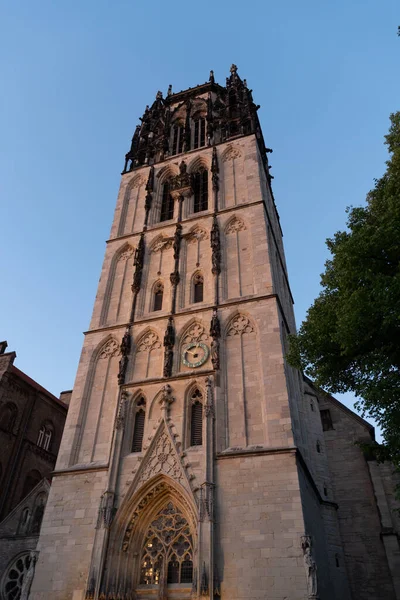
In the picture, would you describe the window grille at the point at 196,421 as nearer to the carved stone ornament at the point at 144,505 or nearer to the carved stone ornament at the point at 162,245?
the carved stone ornament at the point at 144,505

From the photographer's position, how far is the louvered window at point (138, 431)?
14.8 metres

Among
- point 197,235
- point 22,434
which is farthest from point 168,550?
point 197,235

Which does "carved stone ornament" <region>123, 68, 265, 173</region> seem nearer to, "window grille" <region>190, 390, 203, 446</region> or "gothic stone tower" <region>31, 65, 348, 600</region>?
"gothic stone tower" <region>31, 65, 348, 600</region>

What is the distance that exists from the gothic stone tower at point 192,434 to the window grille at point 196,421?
0.19ft

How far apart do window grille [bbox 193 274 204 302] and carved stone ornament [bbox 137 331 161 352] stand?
7.36 ft

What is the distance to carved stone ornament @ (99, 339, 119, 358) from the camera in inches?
694

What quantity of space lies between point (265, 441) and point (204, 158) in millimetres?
16001

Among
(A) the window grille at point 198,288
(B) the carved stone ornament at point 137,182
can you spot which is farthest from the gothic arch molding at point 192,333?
(B) the carved stone ornament at point 137,182

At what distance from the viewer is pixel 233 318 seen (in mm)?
16719

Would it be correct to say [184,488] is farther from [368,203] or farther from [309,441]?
[368,203]

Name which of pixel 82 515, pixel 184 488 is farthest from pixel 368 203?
pixel 82 515

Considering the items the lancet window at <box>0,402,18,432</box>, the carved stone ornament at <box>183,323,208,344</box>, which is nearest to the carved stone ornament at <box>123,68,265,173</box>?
the carved stone ornament at <box>183,323,208,344</box>

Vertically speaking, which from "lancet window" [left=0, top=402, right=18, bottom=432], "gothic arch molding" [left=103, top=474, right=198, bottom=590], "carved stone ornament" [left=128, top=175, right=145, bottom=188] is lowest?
"gothic arch molding" [left=103, top=474, right=198, bottom=590]

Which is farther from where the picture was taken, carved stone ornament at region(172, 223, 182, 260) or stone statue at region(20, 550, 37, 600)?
carved stone ornament at region(172, 223, 182, 260)
